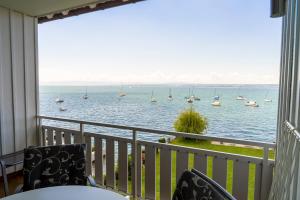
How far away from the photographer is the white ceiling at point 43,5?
3.11 m

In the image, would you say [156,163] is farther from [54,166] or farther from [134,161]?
[54,166]

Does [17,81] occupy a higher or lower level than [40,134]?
higher

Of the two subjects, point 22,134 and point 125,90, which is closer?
point 22,134

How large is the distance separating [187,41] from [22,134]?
16.5m

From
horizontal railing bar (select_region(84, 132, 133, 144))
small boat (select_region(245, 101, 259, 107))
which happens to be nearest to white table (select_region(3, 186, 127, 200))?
horizontal railing bar (select_region(84, 132, 133, 144))

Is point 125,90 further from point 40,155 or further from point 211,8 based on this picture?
point 40,155

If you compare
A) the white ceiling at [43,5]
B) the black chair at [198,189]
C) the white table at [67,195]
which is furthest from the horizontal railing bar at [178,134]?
the white ceiling at [43,5]

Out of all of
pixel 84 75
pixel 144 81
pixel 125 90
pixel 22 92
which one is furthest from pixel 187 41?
pixel 22 92

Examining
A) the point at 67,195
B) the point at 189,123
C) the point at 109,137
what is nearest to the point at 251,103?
the point at 189,123

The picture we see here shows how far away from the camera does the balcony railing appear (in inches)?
84.1

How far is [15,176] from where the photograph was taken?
352cm

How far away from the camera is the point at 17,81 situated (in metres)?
3.52

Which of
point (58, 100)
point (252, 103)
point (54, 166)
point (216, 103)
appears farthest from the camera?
point (58, 100)

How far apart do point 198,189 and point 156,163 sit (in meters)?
1.61
